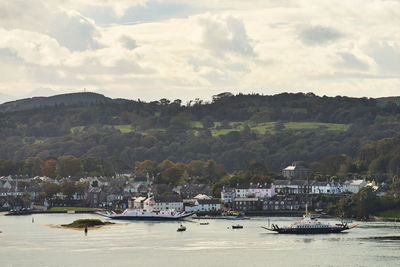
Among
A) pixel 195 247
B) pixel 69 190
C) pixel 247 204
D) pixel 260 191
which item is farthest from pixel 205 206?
pixel 195 247

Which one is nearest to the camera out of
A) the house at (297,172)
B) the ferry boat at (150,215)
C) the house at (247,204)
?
the ferry boat at (150,215)

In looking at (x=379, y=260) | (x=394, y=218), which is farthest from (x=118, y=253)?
(x=394, y=218)

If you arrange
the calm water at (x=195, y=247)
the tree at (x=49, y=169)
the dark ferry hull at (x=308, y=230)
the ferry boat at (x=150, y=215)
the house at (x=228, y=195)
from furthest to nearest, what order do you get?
the tree at (x=49, y=169)
the house at (x=228, y=195)
the ferry boat at (x=150, y=215)
the dark ferry hull at (x=308, y=230)
the calm water at (x=195, y=247)

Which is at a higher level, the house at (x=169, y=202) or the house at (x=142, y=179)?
the house at (x=142, y=179)

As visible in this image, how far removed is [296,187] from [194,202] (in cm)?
1953

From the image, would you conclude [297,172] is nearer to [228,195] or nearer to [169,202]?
[228,195]

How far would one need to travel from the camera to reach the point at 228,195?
140375 mm

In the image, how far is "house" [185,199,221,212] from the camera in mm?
131625

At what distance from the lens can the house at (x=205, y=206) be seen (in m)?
132

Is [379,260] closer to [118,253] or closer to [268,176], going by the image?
[118,253]

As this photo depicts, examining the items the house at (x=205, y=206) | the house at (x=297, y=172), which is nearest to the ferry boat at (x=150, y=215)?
the house at (x=205, y=206)

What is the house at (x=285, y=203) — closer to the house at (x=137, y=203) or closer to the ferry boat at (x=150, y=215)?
the ferry boat at (x=150, y=215)

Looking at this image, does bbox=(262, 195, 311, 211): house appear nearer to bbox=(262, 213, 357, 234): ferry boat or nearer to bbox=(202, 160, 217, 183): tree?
bbox=(262, 213, 357, 234): ferry boat

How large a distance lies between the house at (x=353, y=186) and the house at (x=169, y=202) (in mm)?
28757
